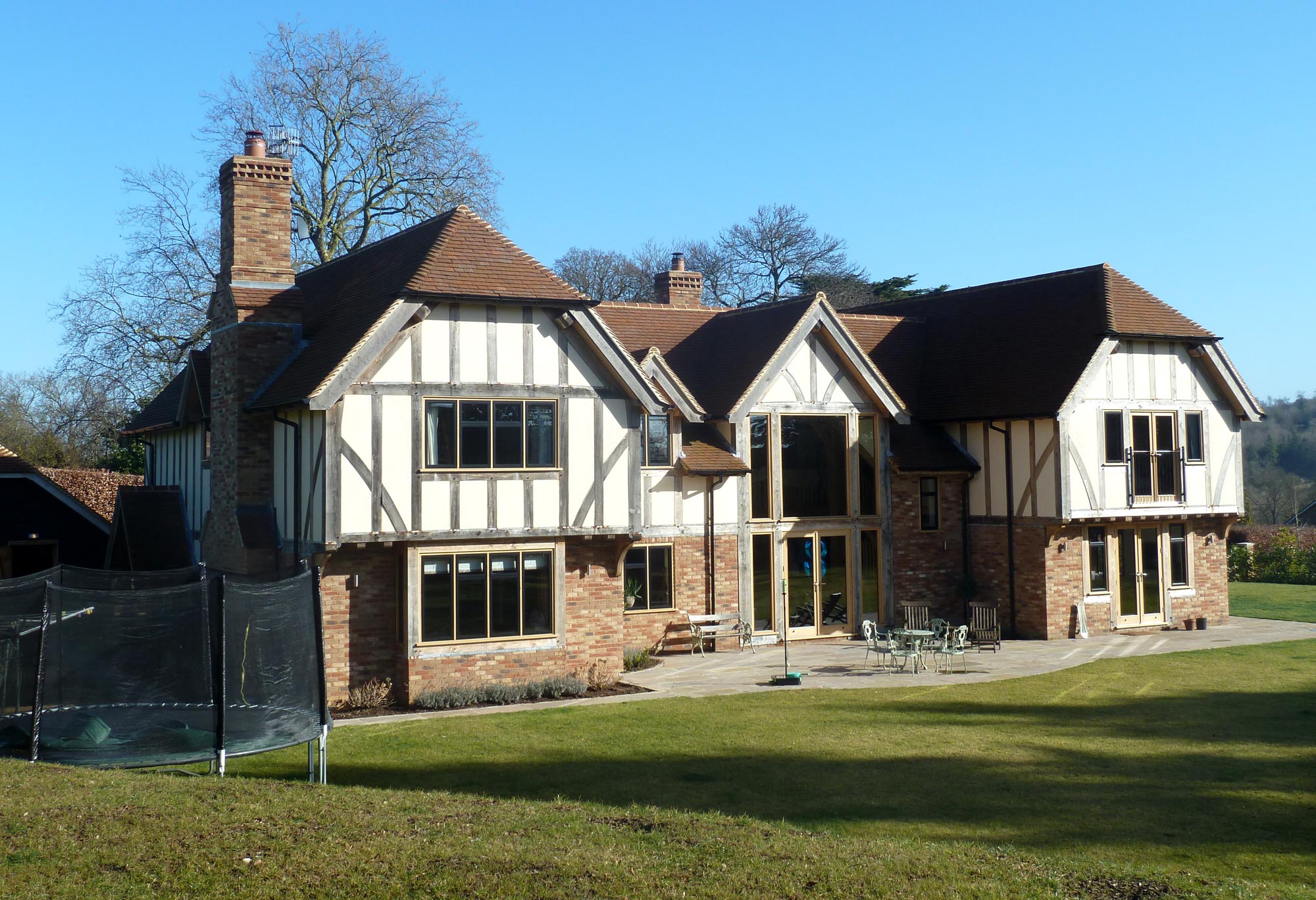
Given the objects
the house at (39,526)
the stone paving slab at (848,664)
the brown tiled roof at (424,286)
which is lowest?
the stone paving slab at (848,664)

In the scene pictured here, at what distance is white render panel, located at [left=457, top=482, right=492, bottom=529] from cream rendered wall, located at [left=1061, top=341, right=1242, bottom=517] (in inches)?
490

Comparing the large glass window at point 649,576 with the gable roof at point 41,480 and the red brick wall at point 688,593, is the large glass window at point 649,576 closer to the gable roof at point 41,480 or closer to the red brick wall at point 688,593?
the red brick wall at point 688,593

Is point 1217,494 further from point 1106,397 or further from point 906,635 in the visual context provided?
point 906,635

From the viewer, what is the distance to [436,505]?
17625mm

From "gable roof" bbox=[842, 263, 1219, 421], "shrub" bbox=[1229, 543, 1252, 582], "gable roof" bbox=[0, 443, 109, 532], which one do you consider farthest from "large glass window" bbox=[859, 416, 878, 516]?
"shrub" bbox=[1229, 543, 1252, 582]

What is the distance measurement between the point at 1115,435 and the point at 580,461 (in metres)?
12.5

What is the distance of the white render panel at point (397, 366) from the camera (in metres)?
17.3

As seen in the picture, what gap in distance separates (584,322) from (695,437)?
6013 mm

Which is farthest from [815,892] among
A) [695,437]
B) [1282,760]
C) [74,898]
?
[695,437]

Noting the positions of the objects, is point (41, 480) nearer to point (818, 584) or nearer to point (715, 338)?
point (715, 338)

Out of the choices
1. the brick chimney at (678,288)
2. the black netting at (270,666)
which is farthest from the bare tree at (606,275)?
the black netting at (270,666)

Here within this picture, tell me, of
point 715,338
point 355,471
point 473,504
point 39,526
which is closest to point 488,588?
point 473,504

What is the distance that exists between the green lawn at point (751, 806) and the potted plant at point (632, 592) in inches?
194

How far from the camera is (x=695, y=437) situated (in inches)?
945
